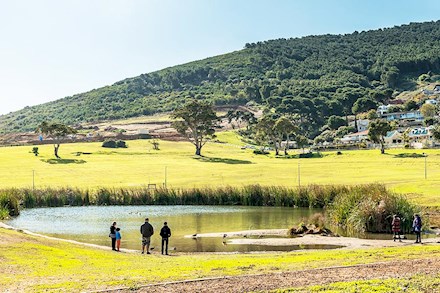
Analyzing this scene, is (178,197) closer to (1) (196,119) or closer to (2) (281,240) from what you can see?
(2) (281,240)

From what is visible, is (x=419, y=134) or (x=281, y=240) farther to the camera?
(x=419, y=134)

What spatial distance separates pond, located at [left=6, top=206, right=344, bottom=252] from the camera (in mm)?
35750

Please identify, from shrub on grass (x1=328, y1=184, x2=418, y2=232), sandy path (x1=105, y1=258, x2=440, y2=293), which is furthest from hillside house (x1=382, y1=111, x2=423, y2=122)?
sandy path (x1=105, y1=258, x2=440, y2=293)

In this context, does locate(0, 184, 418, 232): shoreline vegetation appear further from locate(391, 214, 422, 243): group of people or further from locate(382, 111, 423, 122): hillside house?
locate(382, 111, 423, 122): hillside house

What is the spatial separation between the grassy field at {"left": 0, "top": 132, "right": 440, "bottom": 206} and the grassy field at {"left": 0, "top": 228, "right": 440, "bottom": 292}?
2383 centimetres

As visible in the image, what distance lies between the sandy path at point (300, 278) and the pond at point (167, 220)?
12366mm

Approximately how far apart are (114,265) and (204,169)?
62.7 meters

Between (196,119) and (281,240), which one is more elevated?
(196,119)

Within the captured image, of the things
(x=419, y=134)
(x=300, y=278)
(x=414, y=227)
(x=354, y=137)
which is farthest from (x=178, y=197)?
(x=354, y=137)

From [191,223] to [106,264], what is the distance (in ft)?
73.2

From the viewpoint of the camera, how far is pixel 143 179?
2975 inches

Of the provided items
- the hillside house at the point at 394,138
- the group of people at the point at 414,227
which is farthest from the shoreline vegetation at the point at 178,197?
the hillside house at the point at 394,138

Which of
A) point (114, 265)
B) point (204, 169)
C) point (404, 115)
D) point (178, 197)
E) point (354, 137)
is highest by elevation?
point (404, 115)

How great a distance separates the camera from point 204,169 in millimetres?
86188
